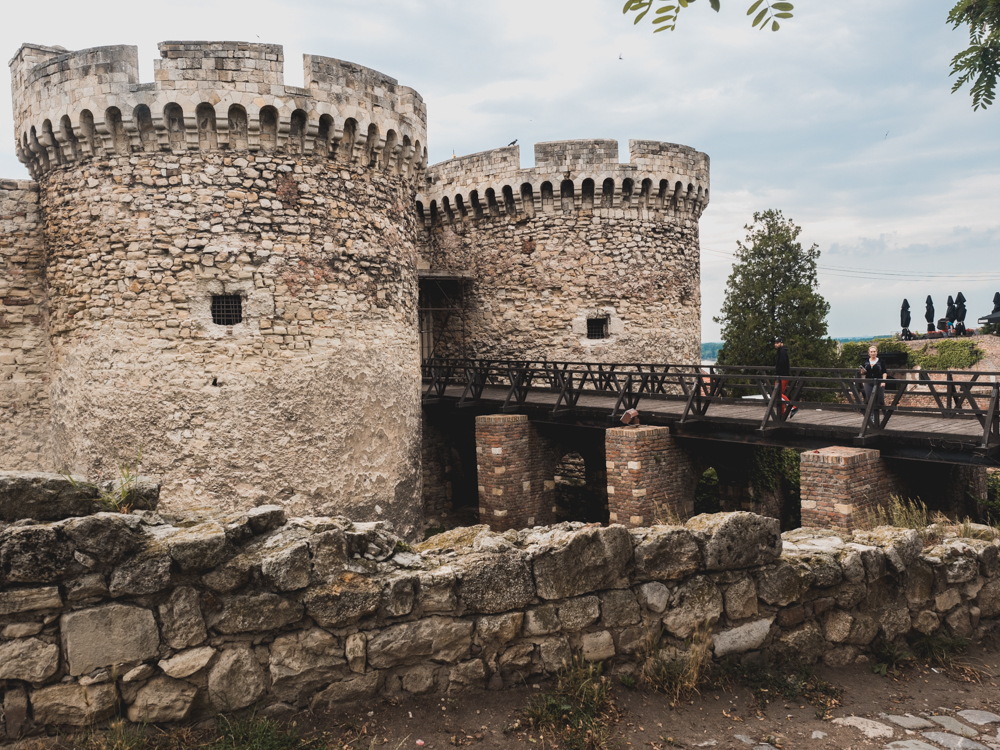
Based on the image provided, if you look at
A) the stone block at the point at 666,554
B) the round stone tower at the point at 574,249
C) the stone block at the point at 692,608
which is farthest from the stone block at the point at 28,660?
the round stone tower at the point at 574,249

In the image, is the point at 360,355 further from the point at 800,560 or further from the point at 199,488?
the point at 800,560

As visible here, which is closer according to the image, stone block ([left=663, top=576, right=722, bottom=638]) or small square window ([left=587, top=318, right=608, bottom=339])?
stone block ([left=663, top=576, right=722, bottom=638])

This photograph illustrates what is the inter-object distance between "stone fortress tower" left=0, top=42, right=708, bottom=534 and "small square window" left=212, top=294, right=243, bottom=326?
0.8 inches

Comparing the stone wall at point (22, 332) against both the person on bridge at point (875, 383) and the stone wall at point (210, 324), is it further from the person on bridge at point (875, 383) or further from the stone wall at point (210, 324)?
the person on bridge at point (875, 383)

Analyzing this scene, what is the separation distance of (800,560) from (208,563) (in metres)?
3.78

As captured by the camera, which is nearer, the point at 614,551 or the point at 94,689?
the point at 94,689

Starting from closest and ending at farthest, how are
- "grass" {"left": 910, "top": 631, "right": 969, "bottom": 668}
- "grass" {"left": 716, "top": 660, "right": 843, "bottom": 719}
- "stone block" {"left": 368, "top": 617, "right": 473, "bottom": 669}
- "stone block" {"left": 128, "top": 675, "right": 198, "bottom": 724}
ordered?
"stone block" {"left": 128, "top": 675, "right": 198, "bottom": 724} → "stone block" {"left": 368, "top": 617, "right": 473, "bottom": 669} → "grass" {"left": 716, "top": 660, "right": 843, "bottom": 719} → "grass" {"left": 910, "top": 631, "right": 969, "bottom": 668}

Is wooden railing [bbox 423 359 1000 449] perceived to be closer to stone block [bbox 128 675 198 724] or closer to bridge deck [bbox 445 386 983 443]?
bridge deck [bbox 445 386 983 443]

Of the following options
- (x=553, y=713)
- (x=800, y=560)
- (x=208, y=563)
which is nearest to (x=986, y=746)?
(x=800, y=560)

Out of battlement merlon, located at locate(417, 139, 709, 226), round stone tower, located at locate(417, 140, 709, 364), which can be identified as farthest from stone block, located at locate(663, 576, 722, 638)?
battlement merlon, located at locate(417, 139, 709, 226)

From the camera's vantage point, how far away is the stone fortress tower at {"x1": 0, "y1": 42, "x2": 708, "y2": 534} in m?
9.48

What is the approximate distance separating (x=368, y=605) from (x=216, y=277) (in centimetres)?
705

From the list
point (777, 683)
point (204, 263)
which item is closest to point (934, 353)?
point (204, 263)

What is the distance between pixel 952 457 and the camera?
28.3 feet
